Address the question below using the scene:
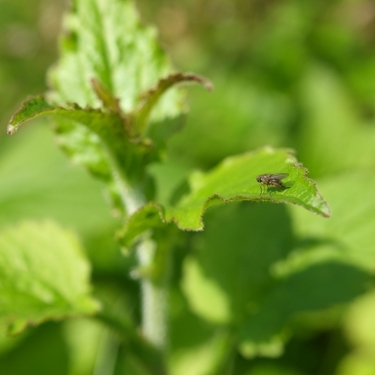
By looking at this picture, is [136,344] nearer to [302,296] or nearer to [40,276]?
[40,276]

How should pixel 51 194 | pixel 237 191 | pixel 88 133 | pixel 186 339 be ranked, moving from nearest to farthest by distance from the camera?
pixel 237 191, pixel 88 133, pixel 186 339, pixel 51 194

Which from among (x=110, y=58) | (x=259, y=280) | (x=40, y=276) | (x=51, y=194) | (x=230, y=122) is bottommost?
(x=40, y=276)

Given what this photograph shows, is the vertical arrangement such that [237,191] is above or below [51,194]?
below

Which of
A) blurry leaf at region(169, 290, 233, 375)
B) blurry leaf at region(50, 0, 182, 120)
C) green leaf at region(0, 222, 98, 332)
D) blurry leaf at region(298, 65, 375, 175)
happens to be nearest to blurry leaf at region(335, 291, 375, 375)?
blurry leaf at region(169, 290, 233, 375)

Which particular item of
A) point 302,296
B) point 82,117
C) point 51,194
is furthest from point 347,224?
point 51,194

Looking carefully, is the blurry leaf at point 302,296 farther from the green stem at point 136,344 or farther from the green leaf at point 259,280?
the green stem at point 136,344

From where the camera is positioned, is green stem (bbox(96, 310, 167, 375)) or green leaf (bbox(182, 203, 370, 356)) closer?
green stem (bbox(96, 310, 167, 375))

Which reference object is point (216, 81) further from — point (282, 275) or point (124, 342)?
point (124, 342)

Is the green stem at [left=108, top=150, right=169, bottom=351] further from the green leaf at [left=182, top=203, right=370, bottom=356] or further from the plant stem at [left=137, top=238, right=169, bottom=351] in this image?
the green leaf at [left=182, top=203, right=370, bottom=356]
